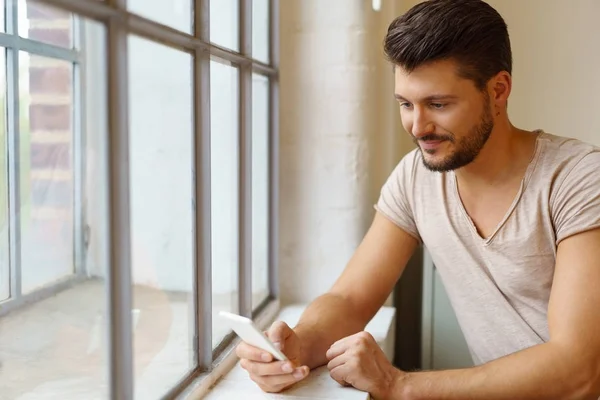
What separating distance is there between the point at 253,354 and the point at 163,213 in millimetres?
401

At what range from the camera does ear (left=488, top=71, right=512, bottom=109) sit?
60.8 inches

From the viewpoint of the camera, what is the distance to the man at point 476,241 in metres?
1.38

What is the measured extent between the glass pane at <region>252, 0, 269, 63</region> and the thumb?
2.95ft

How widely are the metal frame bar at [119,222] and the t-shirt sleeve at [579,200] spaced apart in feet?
2.92

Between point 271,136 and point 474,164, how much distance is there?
27.4 inches

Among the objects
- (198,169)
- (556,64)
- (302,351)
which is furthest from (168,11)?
(556,64)

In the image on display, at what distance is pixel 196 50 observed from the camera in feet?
4.99

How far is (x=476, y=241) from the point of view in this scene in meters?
1.63

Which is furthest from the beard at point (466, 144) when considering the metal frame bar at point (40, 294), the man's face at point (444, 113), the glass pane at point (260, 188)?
the metal frame bar at point (40, 294)

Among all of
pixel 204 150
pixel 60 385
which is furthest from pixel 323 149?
pixel 60 385

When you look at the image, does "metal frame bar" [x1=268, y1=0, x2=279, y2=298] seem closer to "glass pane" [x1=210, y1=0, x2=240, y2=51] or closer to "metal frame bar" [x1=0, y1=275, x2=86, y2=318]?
"glass pane" [x1=210, y1=0, x2=240, y2=51]

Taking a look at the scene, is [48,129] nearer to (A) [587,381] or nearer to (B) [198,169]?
(B) [198,169]

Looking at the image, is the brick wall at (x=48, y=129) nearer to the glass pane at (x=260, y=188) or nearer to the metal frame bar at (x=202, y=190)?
the metal frame bar at (x=202, y=190)

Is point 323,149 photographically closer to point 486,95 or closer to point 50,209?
point 486,95
